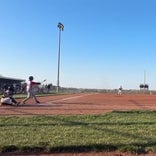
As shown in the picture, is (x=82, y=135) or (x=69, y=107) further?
(x=69, y=107)

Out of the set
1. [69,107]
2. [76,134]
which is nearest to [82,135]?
[76,134]

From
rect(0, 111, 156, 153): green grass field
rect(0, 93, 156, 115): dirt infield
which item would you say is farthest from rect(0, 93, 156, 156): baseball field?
rect(0, 93, 156, 115): dirt infield

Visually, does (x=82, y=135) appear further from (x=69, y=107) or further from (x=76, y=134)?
(x=69, y=107)

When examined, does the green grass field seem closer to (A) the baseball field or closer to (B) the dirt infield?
(A) the baseball field

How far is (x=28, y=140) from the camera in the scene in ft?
29.2

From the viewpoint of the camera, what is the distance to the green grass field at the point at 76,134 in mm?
8399

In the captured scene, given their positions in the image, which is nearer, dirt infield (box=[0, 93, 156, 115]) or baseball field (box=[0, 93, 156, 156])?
baseball field (box=[0, 93, 156, 156])

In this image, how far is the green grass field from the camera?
840cm

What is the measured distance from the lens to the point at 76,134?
384 inches

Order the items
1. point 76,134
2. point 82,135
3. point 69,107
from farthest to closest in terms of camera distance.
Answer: point 69,107 < point 76,134 < point 82,135

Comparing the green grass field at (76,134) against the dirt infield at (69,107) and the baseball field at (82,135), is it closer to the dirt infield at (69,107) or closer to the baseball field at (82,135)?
the baseball field at (82,135)

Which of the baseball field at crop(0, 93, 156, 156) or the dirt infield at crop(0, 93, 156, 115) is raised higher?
the dirt infield at crop(0, 93, 156, 115)

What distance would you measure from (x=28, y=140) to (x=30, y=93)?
41.1 ft

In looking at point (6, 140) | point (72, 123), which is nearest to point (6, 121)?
point (72, 123)
